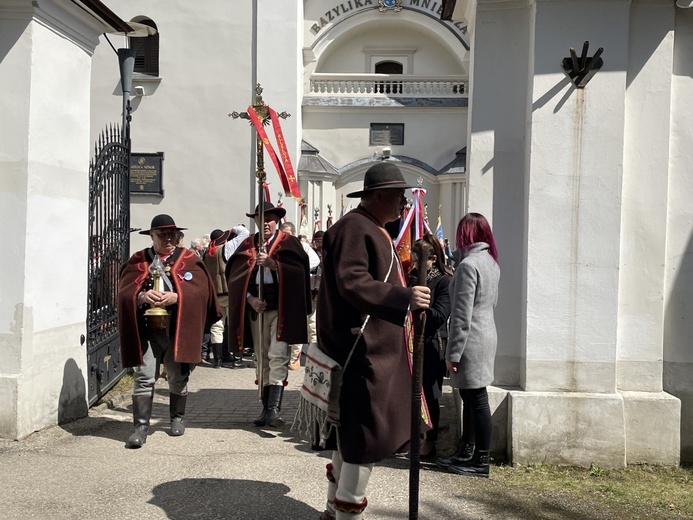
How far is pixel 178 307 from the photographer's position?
263 inches

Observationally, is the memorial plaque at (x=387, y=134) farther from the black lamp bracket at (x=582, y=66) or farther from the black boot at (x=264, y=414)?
the black lamp bracket at (x=582, y=66)

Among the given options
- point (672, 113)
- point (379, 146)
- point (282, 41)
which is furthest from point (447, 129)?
point (672, 113)

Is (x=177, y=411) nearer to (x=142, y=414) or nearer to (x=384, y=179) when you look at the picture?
(x=142, y=414)

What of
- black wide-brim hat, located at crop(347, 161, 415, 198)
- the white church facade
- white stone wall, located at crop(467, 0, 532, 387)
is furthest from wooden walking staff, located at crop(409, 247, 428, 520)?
white stone wall, located at crop(467, 0, 532, 387)

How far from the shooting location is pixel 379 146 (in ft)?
69.1

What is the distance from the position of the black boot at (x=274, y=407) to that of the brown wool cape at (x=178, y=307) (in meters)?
0.82

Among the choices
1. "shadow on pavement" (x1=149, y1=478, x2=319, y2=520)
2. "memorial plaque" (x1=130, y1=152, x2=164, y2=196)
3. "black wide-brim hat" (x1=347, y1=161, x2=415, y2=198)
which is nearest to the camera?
"black wide-brim hat" (x1=347, y1=161, x2=415, y2=198)

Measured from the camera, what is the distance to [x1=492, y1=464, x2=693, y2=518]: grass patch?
515 centimetres

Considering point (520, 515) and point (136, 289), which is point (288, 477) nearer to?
point (520, 515)

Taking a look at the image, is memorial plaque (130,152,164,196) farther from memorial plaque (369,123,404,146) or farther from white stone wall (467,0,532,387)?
white stone wall (467,0,532,387)

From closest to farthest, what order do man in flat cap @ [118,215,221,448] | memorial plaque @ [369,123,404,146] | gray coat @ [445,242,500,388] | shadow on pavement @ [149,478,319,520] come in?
1. shadow on pavement @ [149,478,319,520]
2. gray coat @ [445,242,500,388]
3. man in flat cap @ [118,215,221,448]
4. memorial plaque @ [369,123,404,146]

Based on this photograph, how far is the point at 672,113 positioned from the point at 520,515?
333cm

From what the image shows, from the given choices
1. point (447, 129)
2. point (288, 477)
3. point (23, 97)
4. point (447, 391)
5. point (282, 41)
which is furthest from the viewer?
point (447, 129)

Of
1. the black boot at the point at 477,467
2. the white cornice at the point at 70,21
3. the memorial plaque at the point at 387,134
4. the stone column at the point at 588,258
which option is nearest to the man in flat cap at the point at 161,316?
the white cornice at the point at 70,21
